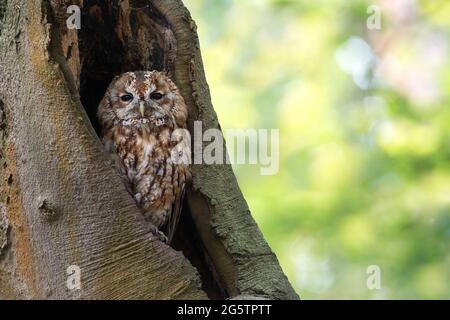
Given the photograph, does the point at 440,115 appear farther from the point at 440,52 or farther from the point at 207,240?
the point at 207,240

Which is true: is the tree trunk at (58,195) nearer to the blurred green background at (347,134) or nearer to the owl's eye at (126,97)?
the owl's eye at (126,97)

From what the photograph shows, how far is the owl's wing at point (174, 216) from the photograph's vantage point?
11.0 ft

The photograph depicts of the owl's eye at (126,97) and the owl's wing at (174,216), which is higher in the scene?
the owl's eye at (126,97)

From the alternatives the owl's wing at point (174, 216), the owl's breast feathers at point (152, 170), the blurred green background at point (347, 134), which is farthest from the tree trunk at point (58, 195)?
the blurred green background at point (347, 134)

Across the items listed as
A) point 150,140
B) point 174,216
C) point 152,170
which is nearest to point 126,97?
point 150,140

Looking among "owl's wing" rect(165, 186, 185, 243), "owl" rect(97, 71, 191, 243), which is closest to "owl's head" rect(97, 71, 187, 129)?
"owl" rect(97, 71, 191, 243)

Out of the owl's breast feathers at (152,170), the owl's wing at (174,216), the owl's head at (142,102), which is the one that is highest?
the owl's head at (142,102)

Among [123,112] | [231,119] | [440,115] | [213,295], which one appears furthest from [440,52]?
[213,295]

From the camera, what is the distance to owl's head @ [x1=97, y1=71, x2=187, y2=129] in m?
3.53

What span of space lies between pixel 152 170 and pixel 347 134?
254 centimetres

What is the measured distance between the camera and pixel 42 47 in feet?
8.60

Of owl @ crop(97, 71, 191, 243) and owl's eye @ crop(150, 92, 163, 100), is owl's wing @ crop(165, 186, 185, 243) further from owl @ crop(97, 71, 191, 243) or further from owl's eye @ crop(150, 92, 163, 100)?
owl's eye @ crop(150, 92, 163, 100)

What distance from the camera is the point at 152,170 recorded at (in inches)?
138

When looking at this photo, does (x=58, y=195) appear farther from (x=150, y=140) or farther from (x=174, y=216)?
(x=150, y=140)
